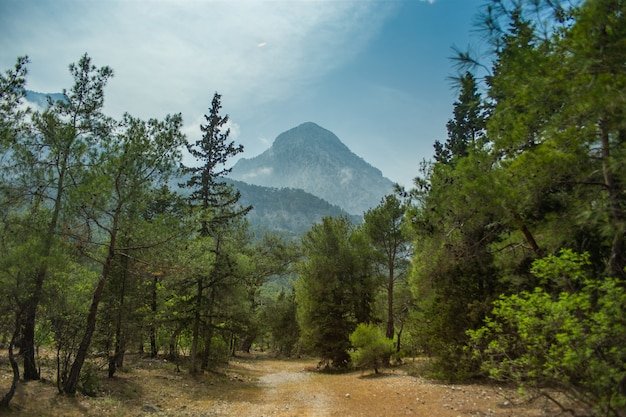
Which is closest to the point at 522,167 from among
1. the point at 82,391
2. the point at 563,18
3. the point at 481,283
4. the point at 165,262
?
the point at 563,18

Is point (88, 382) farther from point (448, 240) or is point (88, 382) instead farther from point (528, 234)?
point (528, 234)

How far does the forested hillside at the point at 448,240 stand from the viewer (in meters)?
4.41

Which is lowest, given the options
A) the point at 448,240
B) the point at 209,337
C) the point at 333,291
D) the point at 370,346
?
the point at 370,346

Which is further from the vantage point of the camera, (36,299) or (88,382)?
(88,382)

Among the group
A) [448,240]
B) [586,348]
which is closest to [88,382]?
[448,240]

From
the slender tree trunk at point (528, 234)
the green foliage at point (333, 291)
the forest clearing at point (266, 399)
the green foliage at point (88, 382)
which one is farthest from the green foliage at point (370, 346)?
the green foliage at point (88, 382)

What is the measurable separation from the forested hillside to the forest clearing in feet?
1.93

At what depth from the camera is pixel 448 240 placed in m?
8.88

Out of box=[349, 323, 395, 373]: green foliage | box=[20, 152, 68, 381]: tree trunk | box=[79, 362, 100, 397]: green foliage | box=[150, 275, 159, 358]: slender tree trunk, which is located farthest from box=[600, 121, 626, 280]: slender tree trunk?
box=[150, 275, 159, 358]: slender tree trunk

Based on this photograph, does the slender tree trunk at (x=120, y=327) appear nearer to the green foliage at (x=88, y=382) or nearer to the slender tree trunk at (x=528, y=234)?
the green foliage at (x=88, y=382)

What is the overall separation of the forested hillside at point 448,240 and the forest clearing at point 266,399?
59 centimetres

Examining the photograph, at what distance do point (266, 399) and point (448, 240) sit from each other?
25.9ft

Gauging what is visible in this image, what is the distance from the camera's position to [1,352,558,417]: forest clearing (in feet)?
27.3

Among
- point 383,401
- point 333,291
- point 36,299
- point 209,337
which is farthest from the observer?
point 333,291
